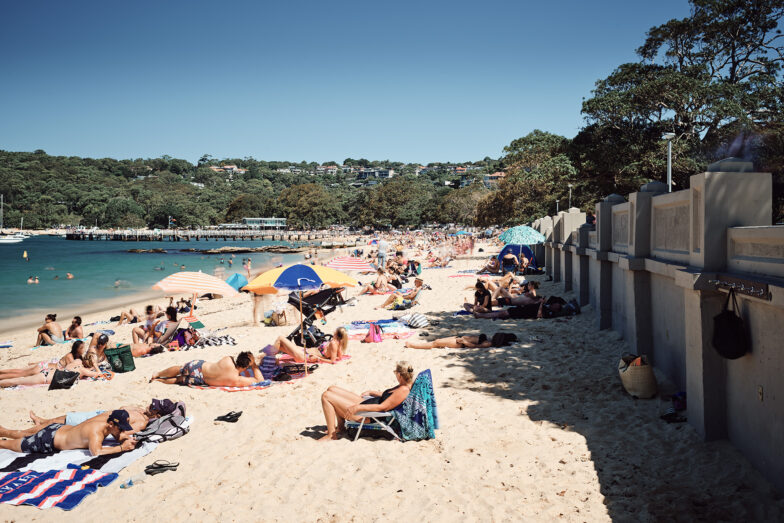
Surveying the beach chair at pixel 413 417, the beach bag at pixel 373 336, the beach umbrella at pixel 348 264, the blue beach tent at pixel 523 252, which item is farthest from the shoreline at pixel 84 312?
the blue beach tent at pixel 523 252

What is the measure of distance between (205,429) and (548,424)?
3.84 meters

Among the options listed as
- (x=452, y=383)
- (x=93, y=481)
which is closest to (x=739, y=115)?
(x=452, y=383)

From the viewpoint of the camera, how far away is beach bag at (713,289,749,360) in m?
3.96

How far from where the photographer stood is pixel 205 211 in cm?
11912

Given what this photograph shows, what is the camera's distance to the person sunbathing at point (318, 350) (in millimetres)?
8094

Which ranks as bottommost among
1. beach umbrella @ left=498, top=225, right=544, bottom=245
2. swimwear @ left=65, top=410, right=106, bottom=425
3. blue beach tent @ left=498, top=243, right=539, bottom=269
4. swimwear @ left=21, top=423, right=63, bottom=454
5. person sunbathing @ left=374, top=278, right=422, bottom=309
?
swimwear @ left=21, top=423, right=63, bottom=454

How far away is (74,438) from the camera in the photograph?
5387mm

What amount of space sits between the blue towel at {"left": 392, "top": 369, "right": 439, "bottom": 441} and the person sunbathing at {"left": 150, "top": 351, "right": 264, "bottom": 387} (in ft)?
9.55

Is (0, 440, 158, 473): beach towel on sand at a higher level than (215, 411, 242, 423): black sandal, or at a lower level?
lower

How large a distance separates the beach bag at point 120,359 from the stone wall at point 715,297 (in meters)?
7.92

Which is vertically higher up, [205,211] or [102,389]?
[205,211]

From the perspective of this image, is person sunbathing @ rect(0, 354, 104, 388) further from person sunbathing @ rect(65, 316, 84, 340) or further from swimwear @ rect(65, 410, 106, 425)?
person sunbathing @ rect(65, 316, 84, 340)

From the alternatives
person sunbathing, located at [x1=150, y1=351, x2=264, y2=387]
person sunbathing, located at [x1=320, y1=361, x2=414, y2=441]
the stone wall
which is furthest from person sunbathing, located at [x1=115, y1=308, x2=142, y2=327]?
the stone wall

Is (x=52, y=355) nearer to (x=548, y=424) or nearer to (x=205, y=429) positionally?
(x=205, y=429)
